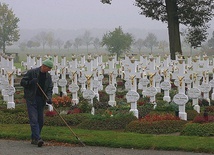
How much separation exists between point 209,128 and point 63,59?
13.8 metres

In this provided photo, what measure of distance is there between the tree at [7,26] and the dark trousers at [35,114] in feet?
224

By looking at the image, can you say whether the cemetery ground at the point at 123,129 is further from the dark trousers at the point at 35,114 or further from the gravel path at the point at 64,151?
the dark trousers at the point at 35,114

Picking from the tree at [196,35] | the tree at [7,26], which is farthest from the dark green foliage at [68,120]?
the tree at [7,26]

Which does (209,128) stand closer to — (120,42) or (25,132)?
(25,132)

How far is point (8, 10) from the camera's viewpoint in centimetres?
7919

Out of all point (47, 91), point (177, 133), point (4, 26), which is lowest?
point (177, 133)

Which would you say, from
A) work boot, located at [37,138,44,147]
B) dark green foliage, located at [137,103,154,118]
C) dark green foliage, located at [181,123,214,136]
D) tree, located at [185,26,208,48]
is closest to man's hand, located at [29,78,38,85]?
work boot, located at [37,138,44,147]

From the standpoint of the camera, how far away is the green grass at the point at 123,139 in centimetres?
1020

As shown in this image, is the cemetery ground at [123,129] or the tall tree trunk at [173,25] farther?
the tall tree trunk at [173,25]

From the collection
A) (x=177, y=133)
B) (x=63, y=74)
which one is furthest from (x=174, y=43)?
(x=177, y=133)

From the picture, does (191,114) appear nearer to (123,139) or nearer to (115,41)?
(123,139)

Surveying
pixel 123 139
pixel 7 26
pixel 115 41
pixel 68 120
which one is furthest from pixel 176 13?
pixel 7 26

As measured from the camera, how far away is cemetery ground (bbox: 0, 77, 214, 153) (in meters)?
10.5

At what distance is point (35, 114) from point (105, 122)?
118 inches
